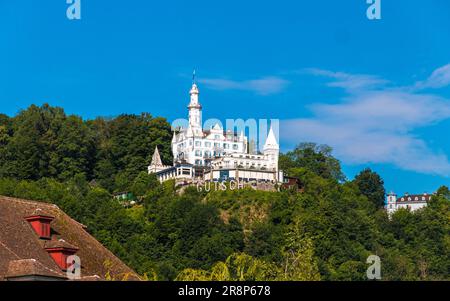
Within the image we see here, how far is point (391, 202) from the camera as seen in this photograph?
196 metres

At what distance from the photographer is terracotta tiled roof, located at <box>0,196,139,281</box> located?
3450 cm

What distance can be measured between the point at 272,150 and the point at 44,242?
110 meters

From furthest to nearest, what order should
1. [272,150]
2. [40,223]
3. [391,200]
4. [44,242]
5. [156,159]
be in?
[391,200], [156,159], [272,150], [40,223], [44,242]

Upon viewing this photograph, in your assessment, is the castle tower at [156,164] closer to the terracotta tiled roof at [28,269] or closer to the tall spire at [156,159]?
the tall spire at [156,159]

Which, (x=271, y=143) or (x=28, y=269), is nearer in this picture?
(x=28, y=269)

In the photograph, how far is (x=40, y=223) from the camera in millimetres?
37125

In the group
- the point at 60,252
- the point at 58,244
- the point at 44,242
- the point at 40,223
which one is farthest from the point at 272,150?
the point at 60,252

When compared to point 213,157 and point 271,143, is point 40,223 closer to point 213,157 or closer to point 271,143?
point 271,143

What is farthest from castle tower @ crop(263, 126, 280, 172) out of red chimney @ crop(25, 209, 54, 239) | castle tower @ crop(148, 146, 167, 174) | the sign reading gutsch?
red chimney @ crop(25, 209, 54, 239)

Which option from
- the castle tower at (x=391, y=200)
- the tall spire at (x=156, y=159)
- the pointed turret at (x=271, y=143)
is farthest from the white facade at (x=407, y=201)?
the tall spire at (x=156, y=159)

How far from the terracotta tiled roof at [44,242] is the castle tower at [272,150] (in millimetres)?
105016

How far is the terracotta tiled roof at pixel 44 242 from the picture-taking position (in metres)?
34.5
